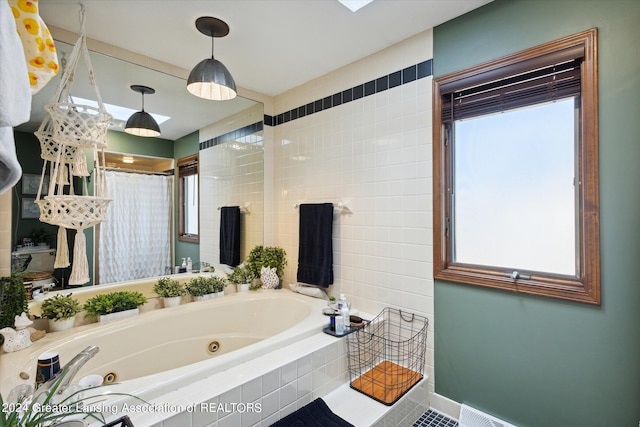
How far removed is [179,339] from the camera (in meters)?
2.20

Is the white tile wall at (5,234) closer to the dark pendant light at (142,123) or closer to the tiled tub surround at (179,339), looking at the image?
the tiled tub surround at (179,339)

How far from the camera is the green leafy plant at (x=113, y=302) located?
6.36 ft

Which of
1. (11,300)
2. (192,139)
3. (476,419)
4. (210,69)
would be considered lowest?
(476,419)

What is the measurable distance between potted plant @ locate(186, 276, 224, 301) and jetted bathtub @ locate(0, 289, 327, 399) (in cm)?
9

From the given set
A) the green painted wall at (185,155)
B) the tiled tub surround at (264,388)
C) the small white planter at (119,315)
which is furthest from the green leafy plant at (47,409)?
the green painted wall at (185,155)

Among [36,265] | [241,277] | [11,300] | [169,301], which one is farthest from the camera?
[241,277]

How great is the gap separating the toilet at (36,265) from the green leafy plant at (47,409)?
1057mm

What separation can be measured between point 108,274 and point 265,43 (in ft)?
6.44

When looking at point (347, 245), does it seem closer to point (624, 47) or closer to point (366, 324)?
point (366, 324)

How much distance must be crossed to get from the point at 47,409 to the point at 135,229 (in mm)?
1560

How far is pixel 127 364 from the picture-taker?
191cm

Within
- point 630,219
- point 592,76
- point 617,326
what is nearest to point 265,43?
point 592,76

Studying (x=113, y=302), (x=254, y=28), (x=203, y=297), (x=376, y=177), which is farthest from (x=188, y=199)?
(x=376, y=177)

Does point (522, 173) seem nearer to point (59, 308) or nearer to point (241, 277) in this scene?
point (241, 277)
